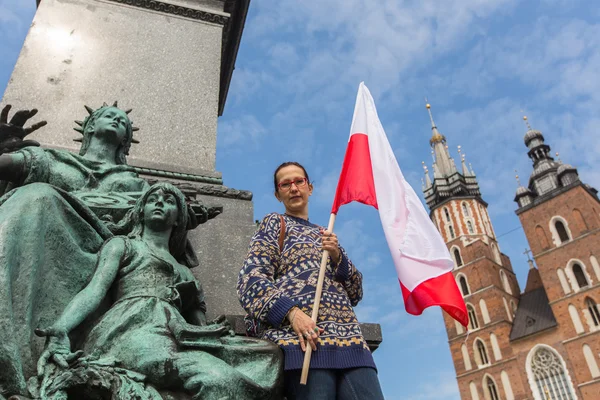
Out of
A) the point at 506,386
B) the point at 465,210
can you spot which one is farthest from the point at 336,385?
the point at 465,210

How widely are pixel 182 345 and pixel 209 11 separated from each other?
133 inches

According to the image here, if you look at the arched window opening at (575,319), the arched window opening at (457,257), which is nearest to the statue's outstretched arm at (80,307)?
the arched window opening at (575,319)

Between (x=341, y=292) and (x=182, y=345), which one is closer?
(x=182, y=345)

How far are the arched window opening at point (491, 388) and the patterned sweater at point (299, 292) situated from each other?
127 feet

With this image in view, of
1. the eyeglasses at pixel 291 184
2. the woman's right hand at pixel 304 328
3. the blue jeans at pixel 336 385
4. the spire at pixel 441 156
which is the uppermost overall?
the spire at pixel 441 156

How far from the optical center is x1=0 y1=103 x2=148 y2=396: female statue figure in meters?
1.52

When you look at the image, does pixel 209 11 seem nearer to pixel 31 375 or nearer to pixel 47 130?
pixel 47 130

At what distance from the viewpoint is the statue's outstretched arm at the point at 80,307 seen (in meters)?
1.45

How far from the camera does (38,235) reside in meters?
1.73

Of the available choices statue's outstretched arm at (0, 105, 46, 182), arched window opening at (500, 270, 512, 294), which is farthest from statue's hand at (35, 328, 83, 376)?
arched window opening at (500, 270, 512, 294)

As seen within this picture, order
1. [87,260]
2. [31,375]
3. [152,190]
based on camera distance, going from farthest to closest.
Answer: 1. [152,190]
2. [87,260]
3. [31,375]

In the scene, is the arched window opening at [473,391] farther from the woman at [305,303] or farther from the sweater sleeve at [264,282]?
the sweater sleeve at [264,282]

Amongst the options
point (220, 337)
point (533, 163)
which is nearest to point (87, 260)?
point (220, 337)

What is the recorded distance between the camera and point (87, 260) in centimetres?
189
